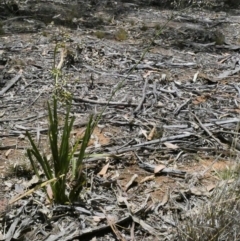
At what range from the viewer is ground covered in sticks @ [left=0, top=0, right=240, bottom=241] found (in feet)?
8.93

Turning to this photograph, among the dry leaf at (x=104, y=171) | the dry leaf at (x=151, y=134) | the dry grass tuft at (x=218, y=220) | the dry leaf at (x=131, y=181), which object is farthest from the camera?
the dry leaf at (x=151, y=134)

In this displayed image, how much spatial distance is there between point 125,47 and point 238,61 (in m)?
1.32

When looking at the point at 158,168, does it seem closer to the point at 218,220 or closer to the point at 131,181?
the point at 131,181

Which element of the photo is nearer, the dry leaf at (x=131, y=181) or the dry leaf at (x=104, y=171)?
the dry leaf at (x=131, y=181)

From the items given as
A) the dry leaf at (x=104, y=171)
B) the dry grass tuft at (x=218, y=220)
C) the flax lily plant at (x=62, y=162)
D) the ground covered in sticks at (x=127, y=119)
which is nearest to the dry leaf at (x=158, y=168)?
the ground covered in sticks at (x=127, y=119)

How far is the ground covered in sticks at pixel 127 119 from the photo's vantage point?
2723 millimetres

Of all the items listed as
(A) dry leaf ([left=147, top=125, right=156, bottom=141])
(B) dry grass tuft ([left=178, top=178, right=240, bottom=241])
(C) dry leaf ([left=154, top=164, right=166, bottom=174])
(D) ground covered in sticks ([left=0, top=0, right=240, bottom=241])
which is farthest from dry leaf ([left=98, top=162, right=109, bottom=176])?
(B) dry grass tuft ([left=178, top=178, right=240, bottom=241])

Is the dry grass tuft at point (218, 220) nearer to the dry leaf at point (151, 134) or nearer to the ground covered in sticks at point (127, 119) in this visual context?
the ground covered in sticks at point (127, 119)

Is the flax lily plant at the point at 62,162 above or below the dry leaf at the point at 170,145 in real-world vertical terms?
above

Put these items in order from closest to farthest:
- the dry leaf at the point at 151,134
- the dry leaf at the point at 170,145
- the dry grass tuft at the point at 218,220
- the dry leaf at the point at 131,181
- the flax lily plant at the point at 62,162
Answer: the dry grass tuft at the point at 218,220 < the flax lily plant at the point at 62,162 < the dry leaf at the point at 131,181 < the dry leaf at the point at 170,145 < the dry leaf at the point at 151,134

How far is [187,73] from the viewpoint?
5.08 meters

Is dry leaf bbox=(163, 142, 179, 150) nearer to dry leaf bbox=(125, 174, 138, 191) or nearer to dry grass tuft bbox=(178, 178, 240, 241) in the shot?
dry leaf bbox=(125, 174, 138, 191)

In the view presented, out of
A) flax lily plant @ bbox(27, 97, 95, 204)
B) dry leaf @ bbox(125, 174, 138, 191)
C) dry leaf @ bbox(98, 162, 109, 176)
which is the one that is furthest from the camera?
dry leaf @ bbox(98, 162, 109, 176)

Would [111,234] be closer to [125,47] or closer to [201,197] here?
[201,197]
